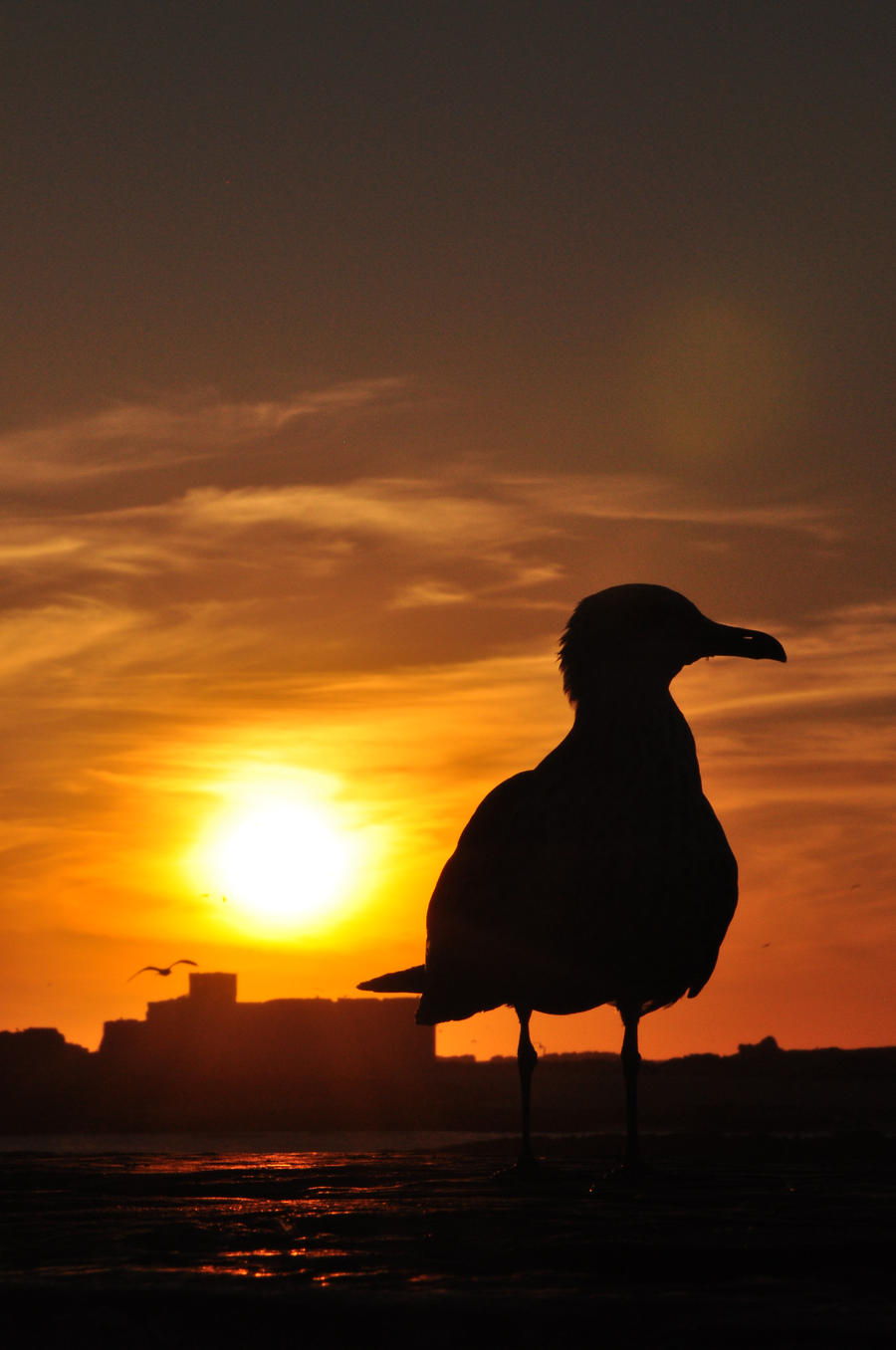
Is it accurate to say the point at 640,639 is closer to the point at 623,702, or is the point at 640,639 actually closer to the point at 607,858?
the point at 623,702

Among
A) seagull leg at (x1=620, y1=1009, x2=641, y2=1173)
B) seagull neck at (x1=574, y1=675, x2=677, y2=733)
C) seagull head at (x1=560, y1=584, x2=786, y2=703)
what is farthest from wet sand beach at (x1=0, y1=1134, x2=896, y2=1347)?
seagull head at (x1=560, y1=584, x2=786, y2=703)

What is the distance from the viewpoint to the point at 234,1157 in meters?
10.1

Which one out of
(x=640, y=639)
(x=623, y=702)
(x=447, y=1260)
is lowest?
(x=447, y=1260)

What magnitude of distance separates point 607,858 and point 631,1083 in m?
1.11

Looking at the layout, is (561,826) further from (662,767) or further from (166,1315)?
(166,1315)

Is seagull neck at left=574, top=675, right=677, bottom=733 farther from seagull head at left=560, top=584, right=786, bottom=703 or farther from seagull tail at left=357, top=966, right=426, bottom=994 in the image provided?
seagull tail at left=357, top=966, right=426, bottom=994

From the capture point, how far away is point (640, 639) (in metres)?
9.05

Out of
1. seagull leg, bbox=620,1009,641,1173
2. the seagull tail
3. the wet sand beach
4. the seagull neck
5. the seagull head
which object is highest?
the seagull head

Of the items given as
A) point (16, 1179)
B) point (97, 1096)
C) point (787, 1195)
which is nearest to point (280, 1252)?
point (787, 1195)

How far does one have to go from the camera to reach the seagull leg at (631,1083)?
771 centimetres

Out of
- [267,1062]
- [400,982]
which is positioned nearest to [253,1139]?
[267,1062]

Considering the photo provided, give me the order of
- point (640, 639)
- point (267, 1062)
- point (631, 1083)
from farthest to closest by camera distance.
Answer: point (267, 1062), point (640, 639), point (631, 1083)

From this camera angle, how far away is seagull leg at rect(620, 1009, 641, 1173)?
7707mm

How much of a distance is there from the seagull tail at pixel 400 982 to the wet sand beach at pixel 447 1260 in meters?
3.18
